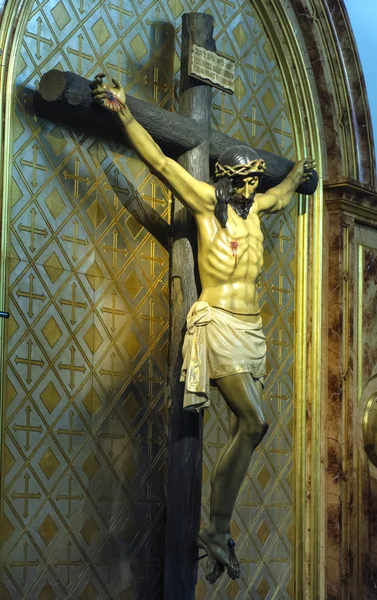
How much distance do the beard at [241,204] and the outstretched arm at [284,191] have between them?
214 mm

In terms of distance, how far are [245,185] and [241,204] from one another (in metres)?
0.12

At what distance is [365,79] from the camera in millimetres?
9141

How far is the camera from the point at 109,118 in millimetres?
6789

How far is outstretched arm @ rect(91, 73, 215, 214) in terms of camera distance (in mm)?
6613

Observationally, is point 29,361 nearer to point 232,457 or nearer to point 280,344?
point 232,457

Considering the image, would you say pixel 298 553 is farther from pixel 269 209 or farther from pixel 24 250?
pixel 24 250

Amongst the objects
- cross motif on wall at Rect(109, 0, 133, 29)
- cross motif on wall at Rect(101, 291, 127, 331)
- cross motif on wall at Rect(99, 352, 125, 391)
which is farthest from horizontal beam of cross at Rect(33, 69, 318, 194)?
cross motif on wall at Rect(99, 352, 125, 391)

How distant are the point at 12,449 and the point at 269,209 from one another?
200cm

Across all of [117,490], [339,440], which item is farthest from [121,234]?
[339,440]

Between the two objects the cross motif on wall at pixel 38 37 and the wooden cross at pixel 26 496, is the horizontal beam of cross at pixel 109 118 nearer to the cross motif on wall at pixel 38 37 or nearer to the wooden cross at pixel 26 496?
the cross motif on wall at pixel 38 37

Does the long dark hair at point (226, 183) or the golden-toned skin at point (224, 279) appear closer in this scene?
the golden-toned skin at point (224, 279)

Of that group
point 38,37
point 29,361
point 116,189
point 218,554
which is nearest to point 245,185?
point 116,189

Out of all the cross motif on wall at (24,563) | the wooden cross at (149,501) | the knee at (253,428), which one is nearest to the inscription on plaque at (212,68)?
the knee at (253,428)

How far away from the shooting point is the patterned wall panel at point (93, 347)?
6.74 meters
